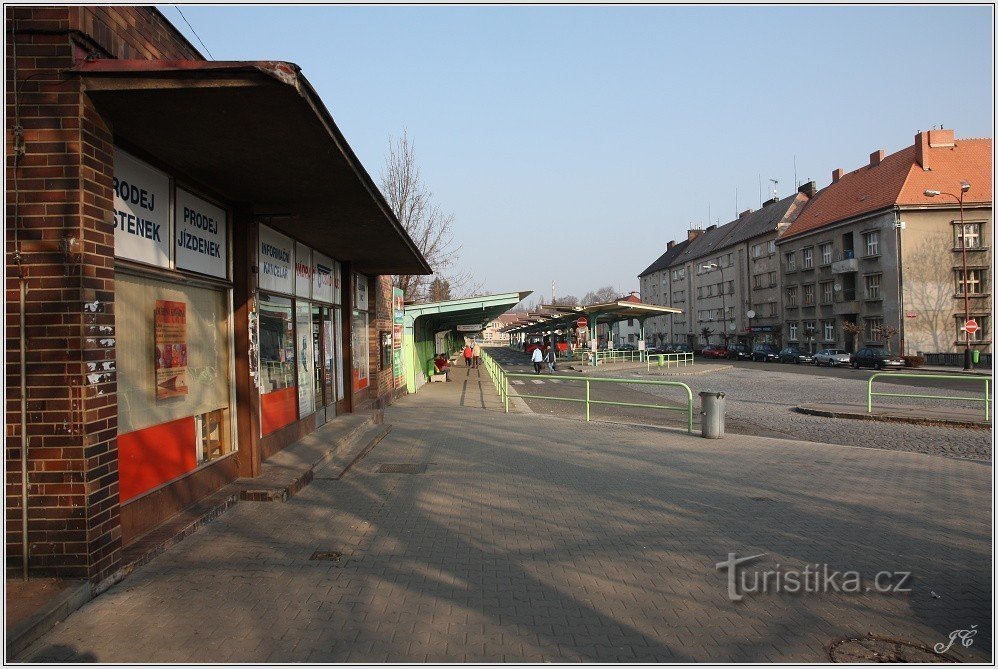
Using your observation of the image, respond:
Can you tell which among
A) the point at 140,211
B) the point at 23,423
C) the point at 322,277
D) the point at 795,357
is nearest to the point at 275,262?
the point at 322,277

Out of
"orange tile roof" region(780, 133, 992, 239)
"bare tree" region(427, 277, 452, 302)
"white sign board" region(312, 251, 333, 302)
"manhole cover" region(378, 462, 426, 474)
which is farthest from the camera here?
"orange tile roof" region(780, 133, 992, 239)

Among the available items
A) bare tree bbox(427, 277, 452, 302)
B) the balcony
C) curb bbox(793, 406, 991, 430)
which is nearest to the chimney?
the balcony

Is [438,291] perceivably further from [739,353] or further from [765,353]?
[739,353]

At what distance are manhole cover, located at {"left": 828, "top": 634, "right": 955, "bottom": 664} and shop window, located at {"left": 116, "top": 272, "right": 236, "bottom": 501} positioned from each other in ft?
15.8

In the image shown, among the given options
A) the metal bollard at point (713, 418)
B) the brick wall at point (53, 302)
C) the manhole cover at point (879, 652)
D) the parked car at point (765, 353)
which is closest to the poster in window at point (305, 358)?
the brick wall at point (53, 302)

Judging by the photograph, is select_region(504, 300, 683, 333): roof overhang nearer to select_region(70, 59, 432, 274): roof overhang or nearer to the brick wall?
select_region(70, 59, 432, 274): roof overhang

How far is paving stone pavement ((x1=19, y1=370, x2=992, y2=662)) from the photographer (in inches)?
150

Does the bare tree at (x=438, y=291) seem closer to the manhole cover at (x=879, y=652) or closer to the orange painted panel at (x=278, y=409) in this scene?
the orange painted panel at (x=278, y=409)

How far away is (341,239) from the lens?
35.0ft

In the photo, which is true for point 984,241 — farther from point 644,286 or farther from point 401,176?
point 644,286

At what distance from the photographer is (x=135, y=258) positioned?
5.44 meters

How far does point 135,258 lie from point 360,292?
31.7 ft

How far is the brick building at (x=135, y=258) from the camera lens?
4289 millimetres

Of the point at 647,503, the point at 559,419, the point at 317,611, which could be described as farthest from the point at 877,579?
the point at 559,419
